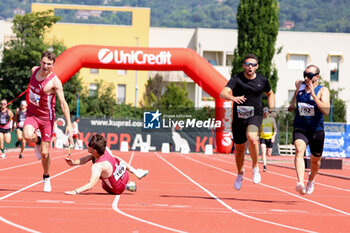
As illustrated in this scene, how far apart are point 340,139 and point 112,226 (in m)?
19.1

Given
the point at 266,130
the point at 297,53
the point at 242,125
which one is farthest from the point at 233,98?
the point at 297,53

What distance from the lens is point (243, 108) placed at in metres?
10.7

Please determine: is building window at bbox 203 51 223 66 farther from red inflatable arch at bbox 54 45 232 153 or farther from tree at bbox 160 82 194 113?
red inflatable arch at bbox 54 45 232 153

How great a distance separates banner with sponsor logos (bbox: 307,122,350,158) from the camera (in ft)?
79.4

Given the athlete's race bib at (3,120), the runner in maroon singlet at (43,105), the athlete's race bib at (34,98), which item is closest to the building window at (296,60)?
the athlete's race bib at (3,120)

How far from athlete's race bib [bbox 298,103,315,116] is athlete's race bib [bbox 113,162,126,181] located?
287 cm

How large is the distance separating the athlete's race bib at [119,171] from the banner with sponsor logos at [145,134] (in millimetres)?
28823

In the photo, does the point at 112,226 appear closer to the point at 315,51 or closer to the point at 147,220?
the point at 147,220

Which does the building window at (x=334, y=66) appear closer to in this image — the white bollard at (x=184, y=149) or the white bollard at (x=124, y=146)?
the white bollard at (x=184, y=149)

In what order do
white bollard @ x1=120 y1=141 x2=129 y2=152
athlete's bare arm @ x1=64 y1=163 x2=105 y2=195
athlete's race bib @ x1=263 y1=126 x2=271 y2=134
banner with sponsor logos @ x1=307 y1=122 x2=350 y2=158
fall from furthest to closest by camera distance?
white bollard @ x1=120 y1=141 x2=129 y2=152, banner with sponsor logos @ x1=307 y1=122 x2=350 y2=158, athlete's race bib @ x1=263 y1=126 x2=271 y2=134, athlete's bare arm @ x1=64 y1=163 x2=105 y2=195

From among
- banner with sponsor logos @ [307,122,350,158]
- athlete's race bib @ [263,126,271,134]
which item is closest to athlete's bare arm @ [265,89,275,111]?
athlete's race bib @ [263,126,271,134]

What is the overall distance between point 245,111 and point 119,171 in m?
2.19

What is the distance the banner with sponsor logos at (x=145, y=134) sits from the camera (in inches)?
1576

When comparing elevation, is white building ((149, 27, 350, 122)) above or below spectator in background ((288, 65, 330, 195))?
above
